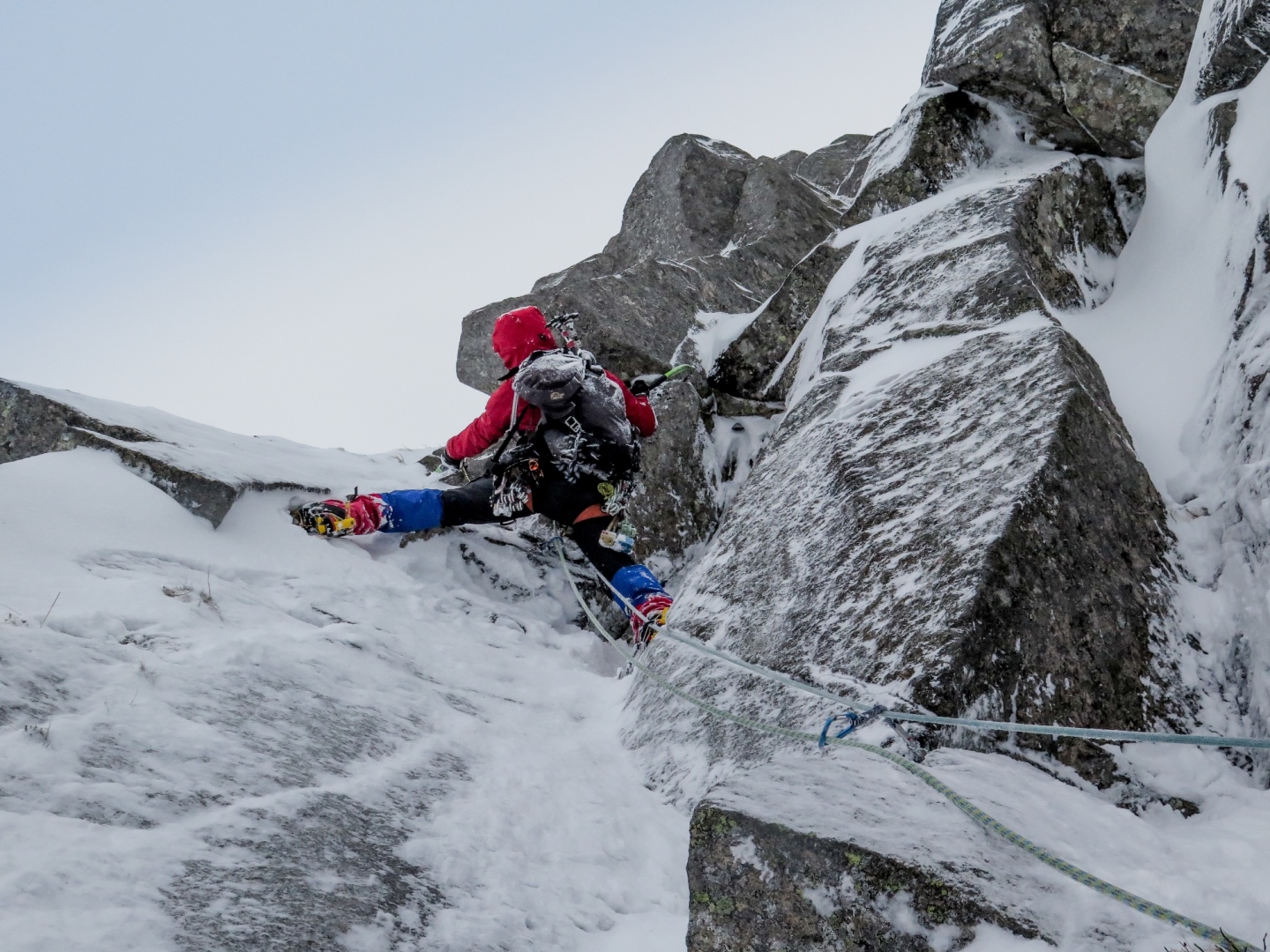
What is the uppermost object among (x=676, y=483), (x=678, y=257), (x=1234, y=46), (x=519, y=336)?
(x=678, y=257)

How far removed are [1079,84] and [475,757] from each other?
868cm

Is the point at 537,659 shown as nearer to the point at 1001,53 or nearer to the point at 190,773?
the point at 190,773

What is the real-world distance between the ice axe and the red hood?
3.71ft

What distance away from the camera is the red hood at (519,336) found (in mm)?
7406

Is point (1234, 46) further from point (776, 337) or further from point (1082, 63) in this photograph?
point (776, 337)

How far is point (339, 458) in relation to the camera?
9.04m

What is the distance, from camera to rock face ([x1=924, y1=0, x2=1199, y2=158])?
7.94 metres

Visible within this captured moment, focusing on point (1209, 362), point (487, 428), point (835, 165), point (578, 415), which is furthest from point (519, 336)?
point (835, 165)

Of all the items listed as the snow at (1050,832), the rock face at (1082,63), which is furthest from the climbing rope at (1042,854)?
the rock face at (1082,63)

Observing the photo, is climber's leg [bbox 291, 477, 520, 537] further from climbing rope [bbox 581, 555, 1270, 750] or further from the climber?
climbing rope [bbox 581, 555, 1270, 750]

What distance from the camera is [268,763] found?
3.44 meters

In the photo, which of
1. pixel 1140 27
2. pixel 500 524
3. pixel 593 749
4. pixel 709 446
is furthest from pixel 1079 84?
pixel 593 749

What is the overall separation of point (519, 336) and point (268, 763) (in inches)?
186

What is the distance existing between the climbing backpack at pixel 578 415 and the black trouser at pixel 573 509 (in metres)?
0.13
